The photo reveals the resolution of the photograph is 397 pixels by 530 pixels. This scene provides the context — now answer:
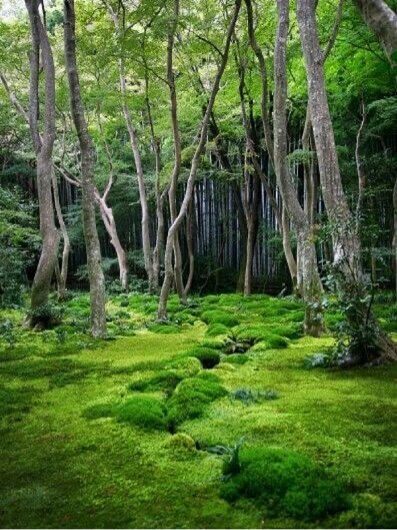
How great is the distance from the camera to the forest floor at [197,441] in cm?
266

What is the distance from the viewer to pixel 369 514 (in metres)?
2.52

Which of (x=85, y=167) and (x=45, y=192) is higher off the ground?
(x=85, y=167)

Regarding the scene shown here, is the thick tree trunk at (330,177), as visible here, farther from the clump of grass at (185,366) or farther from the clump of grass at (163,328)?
the clump of grass at (163,328)

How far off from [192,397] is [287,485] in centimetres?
180

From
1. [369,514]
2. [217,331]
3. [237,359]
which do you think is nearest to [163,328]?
[217,331]

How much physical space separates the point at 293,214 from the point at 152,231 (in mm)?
15418

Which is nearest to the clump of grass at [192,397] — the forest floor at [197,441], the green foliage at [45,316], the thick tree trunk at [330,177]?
the forest floor at [197,441]

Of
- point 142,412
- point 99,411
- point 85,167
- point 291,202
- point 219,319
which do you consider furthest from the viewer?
point 219,319

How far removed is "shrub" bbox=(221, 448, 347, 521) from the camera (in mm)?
2596

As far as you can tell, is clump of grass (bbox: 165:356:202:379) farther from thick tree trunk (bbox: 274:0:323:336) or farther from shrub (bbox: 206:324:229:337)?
shrub (bbox: 206:324:229:337)

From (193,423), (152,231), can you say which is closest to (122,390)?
(193,423)


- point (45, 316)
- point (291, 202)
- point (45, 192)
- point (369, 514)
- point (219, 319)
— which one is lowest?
point (369, 514)

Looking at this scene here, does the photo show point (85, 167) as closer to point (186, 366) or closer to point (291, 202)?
point (291, 202)

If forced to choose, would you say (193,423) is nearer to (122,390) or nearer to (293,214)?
(122,390)
